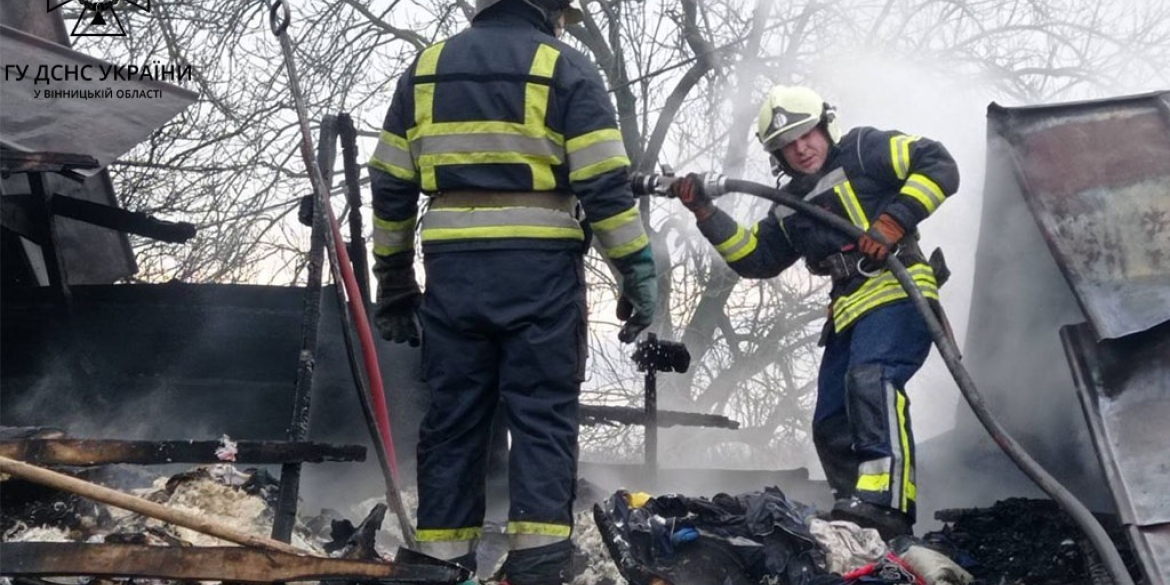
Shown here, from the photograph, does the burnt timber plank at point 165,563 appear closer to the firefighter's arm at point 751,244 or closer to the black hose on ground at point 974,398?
the black hose on ground at point 974,398

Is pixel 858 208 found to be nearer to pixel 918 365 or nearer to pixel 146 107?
pixel 918 365

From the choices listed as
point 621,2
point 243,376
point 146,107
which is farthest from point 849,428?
point 621,2

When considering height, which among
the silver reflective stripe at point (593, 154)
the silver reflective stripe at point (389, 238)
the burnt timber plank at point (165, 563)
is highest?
the silver reflective stripe at point (593, 154)

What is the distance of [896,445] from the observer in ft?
15.6

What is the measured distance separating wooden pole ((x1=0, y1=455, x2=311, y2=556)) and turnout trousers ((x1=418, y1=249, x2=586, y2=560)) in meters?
0.70

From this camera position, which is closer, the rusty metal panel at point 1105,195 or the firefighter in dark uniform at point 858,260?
the rusty metal panel at point 1105,195

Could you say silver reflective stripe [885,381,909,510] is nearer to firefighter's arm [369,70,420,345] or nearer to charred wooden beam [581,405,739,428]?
firefighter's arm [369,70,420,345]

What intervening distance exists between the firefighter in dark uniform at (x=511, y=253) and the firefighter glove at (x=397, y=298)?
1.04 ft

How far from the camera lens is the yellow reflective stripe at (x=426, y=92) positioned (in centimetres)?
392

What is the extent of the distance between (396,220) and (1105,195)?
8.85ft

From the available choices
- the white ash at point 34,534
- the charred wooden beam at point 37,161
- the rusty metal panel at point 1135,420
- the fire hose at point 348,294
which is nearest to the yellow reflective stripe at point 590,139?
the fire hose at point 348,294

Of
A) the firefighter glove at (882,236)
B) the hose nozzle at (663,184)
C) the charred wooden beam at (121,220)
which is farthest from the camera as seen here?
the charred wooden beam at (121,220)

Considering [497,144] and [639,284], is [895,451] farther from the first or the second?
[497,144]

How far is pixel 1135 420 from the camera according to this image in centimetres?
418
